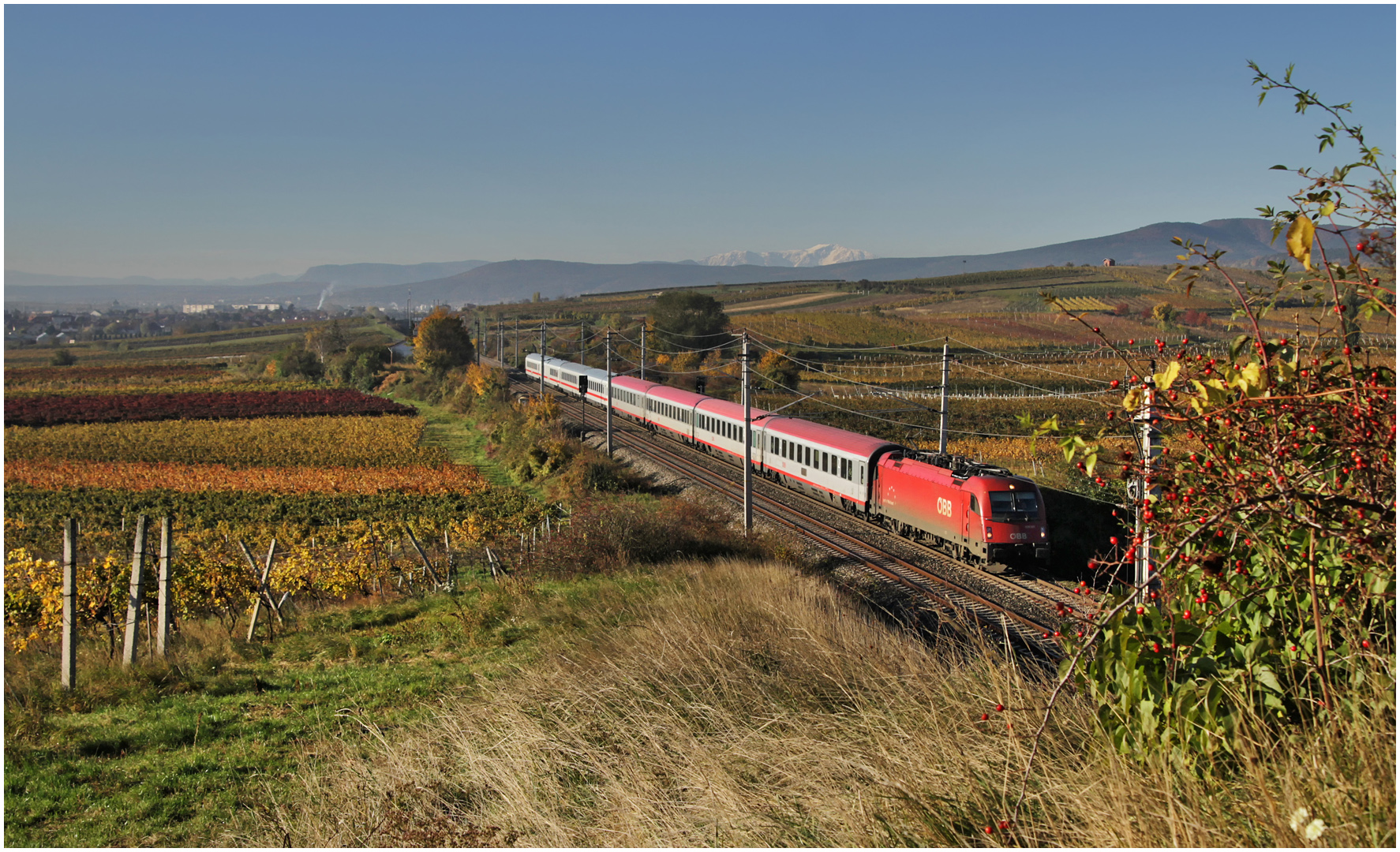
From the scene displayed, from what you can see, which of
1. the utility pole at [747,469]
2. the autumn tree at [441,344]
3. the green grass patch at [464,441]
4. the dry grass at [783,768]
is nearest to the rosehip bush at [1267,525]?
the dry grass at [783,768]

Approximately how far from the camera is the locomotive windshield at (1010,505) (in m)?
19.0

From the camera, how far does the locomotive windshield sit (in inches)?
747

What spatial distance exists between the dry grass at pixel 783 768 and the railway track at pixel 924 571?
4.44 ft

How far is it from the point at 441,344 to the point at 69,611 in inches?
3123

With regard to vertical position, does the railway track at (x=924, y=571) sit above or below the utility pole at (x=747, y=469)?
below

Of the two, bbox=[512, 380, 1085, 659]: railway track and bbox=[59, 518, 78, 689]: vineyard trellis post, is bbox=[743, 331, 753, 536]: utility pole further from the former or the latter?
bbox=[59, 518, 78, 689]: vineyard trellis post

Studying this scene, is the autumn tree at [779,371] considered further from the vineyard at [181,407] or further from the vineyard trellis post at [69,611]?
the vineyard trellis post at [69,611]

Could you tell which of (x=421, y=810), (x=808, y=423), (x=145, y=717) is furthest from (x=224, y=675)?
(x=808, y=423)

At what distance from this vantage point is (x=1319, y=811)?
3.33 m

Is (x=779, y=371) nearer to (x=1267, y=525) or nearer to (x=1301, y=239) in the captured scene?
(x=1267, y=525)

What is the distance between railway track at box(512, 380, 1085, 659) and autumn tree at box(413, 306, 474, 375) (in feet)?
189

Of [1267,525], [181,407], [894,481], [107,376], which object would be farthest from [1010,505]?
[107,376]

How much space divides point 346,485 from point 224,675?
28809 millimetres

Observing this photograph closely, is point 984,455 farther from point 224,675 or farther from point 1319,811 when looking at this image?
point 1319,811
